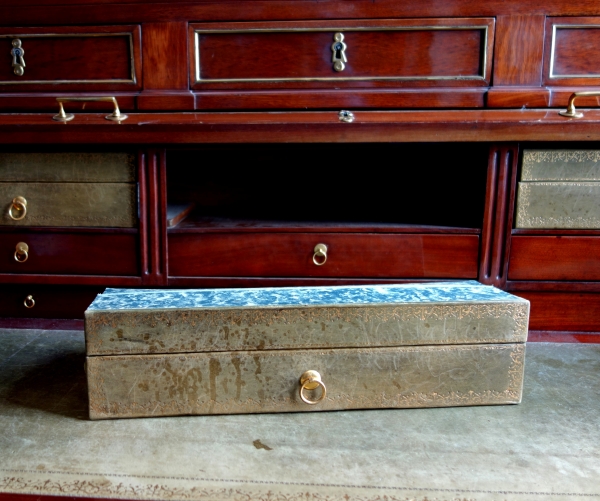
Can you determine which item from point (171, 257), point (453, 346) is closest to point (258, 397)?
point (453, 346)

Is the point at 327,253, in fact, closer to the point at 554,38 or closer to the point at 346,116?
the point at 346,116

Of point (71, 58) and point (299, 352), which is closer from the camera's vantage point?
point (299, 352)

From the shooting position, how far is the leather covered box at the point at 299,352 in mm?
1020

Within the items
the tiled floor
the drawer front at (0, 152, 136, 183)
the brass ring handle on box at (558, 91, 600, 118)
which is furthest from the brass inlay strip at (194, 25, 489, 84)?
the tiled floor

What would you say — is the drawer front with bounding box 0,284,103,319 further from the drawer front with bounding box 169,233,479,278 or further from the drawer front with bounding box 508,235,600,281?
the drawer front with bounding box 508,235,600,281

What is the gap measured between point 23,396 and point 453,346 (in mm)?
862

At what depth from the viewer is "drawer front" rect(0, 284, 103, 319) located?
151 centimetres

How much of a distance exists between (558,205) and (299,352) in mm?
791

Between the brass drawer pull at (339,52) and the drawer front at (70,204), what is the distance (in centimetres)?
67

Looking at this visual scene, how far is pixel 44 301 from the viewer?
1526 mm

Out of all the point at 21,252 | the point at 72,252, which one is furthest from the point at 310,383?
the point at 21,252

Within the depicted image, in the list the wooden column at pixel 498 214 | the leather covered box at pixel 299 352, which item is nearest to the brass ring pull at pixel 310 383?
the leather covered box at pixel 299 352

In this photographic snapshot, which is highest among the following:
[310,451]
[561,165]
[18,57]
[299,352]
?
[18,57]

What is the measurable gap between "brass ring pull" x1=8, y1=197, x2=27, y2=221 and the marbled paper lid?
451 mm
